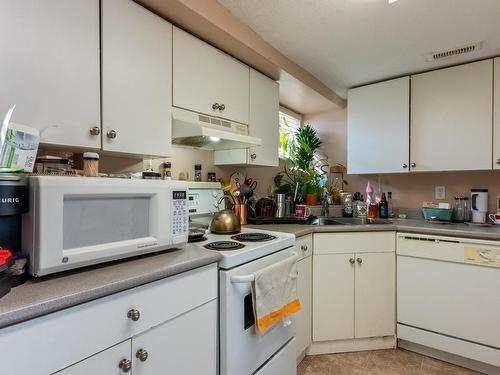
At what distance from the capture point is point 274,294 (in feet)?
4.40

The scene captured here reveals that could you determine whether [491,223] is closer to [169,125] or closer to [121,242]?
[169,125]

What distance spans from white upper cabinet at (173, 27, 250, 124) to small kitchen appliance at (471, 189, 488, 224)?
1942 millimetres

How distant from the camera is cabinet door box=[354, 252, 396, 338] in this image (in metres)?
2.03

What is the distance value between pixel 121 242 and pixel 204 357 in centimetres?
57

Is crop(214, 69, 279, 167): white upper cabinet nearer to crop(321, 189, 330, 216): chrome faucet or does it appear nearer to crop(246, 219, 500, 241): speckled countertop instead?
crop(246, 219, 500, 241): speckled countertop

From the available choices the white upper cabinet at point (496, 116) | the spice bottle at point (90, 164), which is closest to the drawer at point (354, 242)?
the white upper cabinet at point (496, 116)

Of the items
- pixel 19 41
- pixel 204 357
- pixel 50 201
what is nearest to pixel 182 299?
pixel 204 357

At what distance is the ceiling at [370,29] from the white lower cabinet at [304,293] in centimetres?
134

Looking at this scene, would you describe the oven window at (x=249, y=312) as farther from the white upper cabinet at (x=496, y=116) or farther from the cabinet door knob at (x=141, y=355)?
the white upper cabinet at (x=496, y=116)

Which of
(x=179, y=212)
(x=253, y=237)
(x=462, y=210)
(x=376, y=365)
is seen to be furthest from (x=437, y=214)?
(x=179, y=212)

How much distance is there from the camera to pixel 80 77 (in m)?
1.10

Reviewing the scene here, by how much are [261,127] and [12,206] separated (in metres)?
1.64

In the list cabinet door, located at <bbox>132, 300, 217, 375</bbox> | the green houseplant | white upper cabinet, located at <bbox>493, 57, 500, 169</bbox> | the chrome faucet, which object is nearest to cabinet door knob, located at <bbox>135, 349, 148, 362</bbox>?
cabinet door, located at <bbox>132, 300, 217, 375</bbox>

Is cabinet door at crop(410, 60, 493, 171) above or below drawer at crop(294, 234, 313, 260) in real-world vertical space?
above
